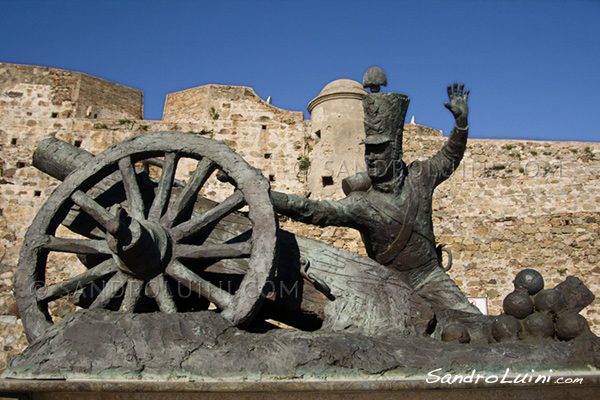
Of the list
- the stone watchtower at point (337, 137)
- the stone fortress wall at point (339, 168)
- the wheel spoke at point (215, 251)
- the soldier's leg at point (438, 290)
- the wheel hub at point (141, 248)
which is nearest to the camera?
the wheel hub at point (141, 248)

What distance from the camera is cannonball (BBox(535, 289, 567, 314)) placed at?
3477 millimetres

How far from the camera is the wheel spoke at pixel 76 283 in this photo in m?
3.55

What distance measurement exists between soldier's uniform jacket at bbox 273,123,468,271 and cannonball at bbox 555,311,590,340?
106cm

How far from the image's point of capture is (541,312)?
3500 mm

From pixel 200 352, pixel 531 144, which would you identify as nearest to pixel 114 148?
pixel 200 352

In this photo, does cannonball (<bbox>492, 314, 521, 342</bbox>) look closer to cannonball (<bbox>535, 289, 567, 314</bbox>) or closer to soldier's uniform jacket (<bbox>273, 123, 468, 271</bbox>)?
cannonball (<bbox>535, 289, 567, 314</bbox>)

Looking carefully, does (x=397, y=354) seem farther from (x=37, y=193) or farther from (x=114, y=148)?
(x=37, y=193)

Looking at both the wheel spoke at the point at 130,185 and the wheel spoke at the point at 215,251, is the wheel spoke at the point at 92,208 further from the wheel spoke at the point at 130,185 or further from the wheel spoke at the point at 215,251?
the wheel spoke at the point at 215,251

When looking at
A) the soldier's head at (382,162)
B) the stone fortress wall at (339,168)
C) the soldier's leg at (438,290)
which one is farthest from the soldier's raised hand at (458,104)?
the stone fortress wall at (339,168)

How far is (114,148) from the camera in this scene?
378 centimetres

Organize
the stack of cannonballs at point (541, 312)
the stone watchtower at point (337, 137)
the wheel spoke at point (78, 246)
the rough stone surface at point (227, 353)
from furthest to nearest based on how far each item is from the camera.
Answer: the stone watchtower at point (337, 137) < the wheel spoke at point (78, 246) < the stack of cannonballs at point (541, 312) < the rough stone surface at point (227, 353)

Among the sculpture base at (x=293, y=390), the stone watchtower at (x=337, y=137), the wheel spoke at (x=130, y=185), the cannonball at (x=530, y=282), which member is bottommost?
the sculpture base at (x=293, y=390)

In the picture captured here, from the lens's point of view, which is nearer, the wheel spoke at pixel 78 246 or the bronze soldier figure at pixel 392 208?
the wheel spoke at pixel 78 246

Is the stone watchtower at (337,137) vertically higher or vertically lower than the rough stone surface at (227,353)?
higher
